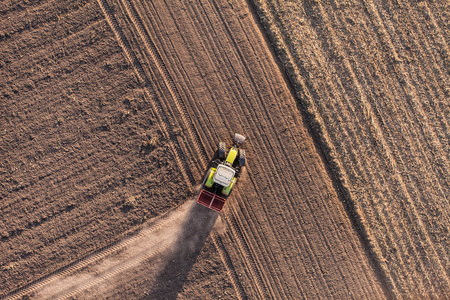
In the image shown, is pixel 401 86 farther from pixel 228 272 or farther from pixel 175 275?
pixel 175 275

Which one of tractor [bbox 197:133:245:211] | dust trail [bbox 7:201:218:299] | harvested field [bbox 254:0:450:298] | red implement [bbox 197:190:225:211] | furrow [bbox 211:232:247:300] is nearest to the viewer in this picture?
tractor [bbox 197:133:245:211]

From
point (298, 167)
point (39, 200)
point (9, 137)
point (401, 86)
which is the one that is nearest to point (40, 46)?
point (9, 137)

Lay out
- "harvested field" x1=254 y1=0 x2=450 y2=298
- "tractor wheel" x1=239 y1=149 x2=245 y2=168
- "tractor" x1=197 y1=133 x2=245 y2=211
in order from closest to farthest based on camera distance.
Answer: "tractor" x1=197 y1=133 x2=245 y2=211 → "tractor wheel" x1=239 y1=149 x2=245 y2=168 → "harvested field" x1=254 y1=0 x2=450 y2=298

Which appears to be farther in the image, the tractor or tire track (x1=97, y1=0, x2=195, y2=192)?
tire track (x1=97, y1=0, x2=195, y2=192)

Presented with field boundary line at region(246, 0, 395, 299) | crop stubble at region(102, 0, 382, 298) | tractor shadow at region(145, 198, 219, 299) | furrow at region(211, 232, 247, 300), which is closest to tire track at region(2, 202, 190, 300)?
tractor shadow at region(145, 198, 219, 299)

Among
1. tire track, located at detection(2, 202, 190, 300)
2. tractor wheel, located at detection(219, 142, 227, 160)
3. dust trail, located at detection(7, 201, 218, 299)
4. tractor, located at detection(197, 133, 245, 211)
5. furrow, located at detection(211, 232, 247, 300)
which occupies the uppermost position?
tractor wheel, located at detection(219, 142, 227, 160)

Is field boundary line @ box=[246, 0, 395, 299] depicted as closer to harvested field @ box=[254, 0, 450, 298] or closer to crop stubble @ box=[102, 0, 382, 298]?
harvested field @ box=[254, 0, 450, 298]

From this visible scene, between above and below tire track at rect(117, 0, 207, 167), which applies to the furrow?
below
